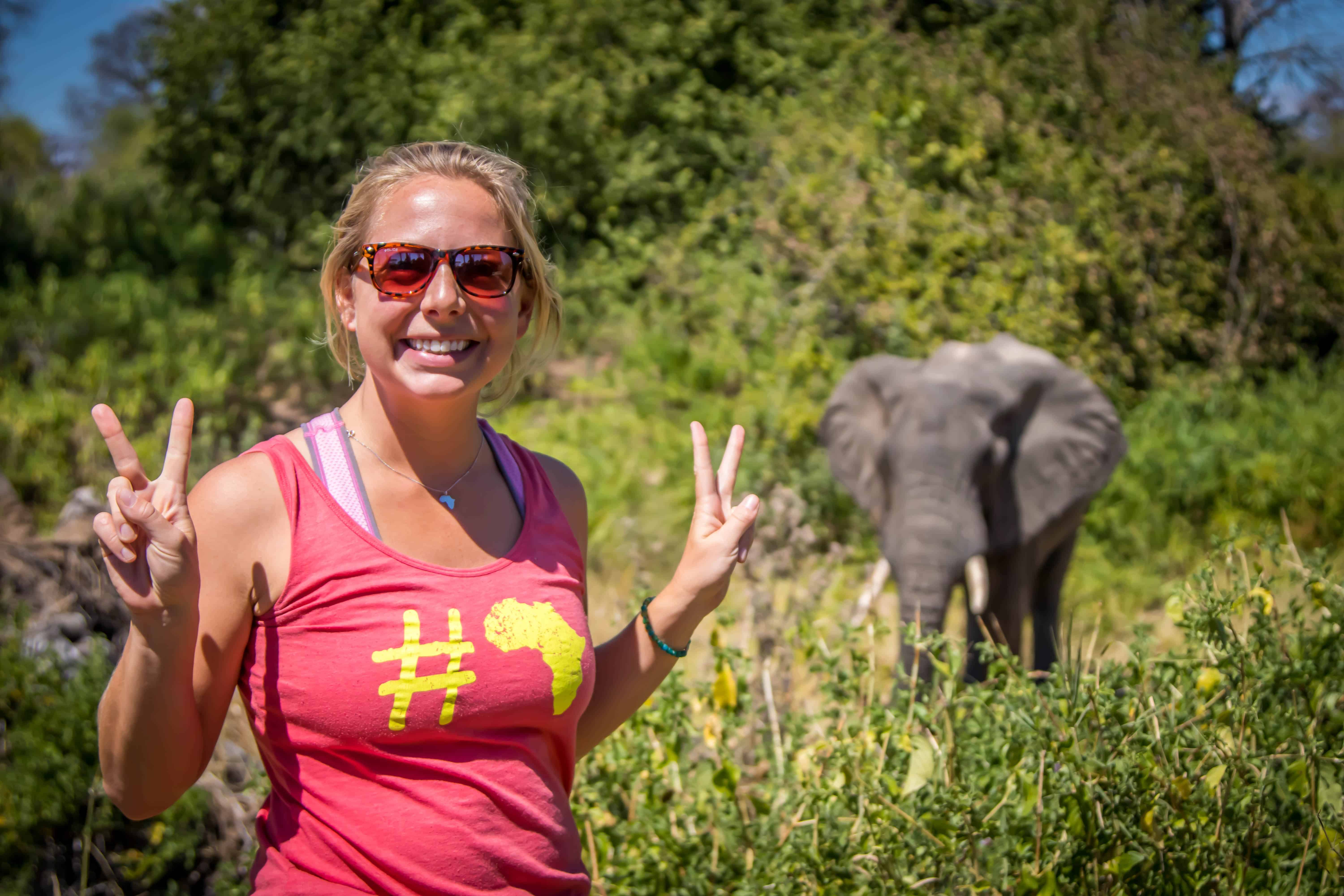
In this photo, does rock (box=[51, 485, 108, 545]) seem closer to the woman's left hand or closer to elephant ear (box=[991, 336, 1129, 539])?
the woman's left hand

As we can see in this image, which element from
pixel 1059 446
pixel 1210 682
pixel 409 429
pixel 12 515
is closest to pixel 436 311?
pixel 409 429

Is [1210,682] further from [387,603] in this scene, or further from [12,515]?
[12,515]

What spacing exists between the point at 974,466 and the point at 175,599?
3.43 metres

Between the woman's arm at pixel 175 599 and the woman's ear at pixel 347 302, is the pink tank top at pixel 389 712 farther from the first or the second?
the woman's ear at pixel 347 302

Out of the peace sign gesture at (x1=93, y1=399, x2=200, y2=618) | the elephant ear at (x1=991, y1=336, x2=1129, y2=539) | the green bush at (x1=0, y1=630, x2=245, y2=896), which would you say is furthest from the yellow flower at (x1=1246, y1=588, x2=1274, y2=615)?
the green bush at (x1=0, y1=630, x2=245, y2=896)

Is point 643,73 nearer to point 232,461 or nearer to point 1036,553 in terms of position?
point 1036,553

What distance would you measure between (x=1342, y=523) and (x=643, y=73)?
22.6 feet

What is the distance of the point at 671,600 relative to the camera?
1.91 metres

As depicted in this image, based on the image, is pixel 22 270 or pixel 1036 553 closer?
pixel 1036 553

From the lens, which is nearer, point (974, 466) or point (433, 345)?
point (433, 345)

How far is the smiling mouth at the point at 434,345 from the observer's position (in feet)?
5.50

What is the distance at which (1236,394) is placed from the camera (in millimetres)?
8859

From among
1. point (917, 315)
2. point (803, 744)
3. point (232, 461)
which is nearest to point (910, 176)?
point (917, 315)

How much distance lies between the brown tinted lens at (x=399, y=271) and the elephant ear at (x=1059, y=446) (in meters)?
3.48
